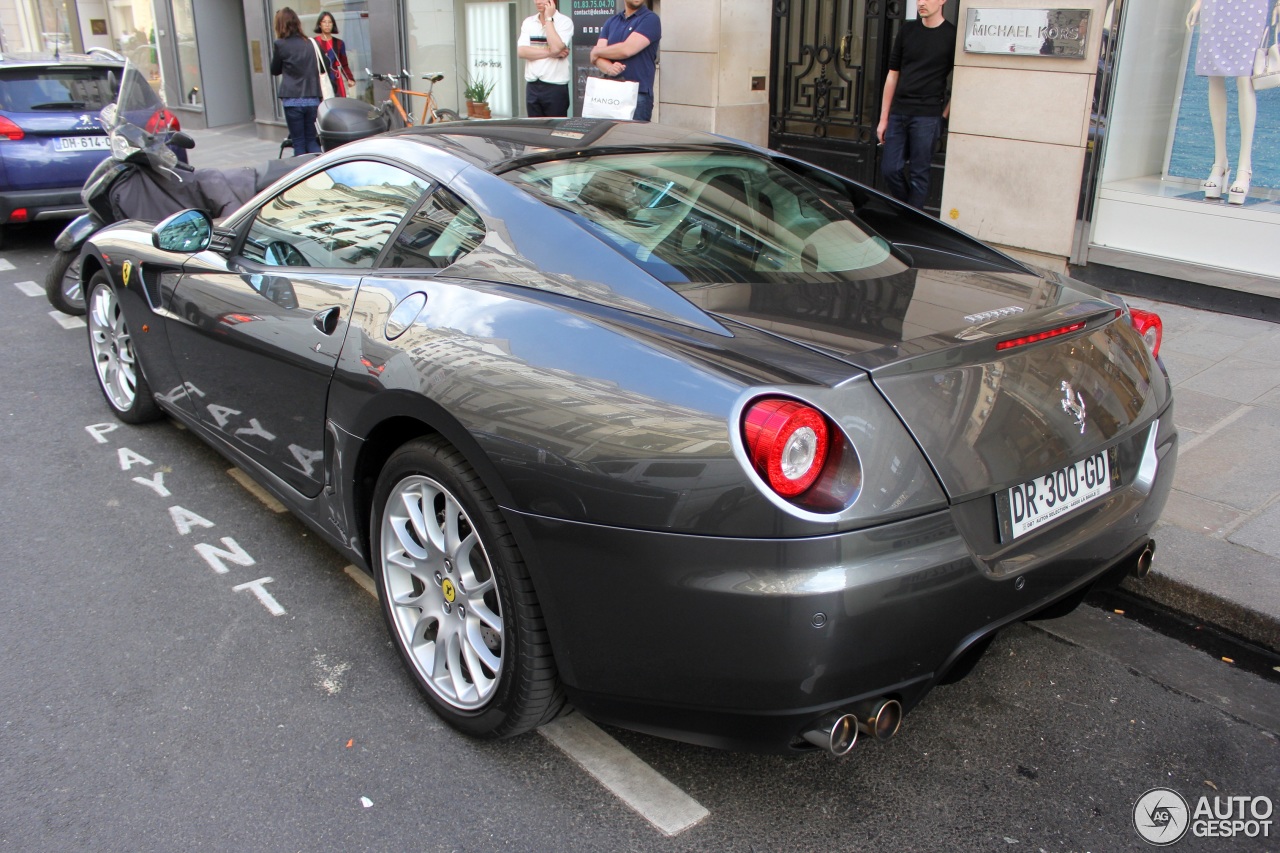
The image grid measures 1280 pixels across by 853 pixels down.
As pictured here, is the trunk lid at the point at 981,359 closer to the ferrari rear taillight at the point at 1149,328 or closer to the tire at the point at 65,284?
the ferrari rear taillight at the point at 1149,328

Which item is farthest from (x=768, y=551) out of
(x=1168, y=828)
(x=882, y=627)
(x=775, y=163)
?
(x=775, y=163)

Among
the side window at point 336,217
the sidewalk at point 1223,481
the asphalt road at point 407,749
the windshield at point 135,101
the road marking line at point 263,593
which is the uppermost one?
the windshield at point 135,101

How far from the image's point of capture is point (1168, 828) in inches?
99.1

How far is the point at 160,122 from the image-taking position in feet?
26.9

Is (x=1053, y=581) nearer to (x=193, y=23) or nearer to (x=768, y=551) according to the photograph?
(x=768, y=551)

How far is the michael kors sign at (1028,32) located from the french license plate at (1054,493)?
17.2ft

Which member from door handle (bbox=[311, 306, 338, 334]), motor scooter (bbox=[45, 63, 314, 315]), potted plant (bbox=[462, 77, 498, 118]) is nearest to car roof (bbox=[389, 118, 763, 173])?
door handle (bbox=[311, 306, 338, 334])

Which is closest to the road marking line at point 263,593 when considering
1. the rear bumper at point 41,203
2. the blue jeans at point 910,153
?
the blue jeans at point 910,153

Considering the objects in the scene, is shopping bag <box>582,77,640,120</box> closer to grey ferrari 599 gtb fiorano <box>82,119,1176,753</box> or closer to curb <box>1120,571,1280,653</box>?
grey ferrari 599 gtb fiorano <box>82,119,1176,753</box>

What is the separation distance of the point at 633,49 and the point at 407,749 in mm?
6517

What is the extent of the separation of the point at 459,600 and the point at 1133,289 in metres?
5.89

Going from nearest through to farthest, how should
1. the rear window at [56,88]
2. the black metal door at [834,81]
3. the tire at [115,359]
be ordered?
the tire at [115,359]
the black metal door at [834,81]
the rear window at [56,88]

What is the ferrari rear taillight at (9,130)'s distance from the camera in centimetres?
916

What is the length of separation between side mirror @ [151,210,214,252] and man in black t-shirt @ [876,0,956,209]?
501cm
